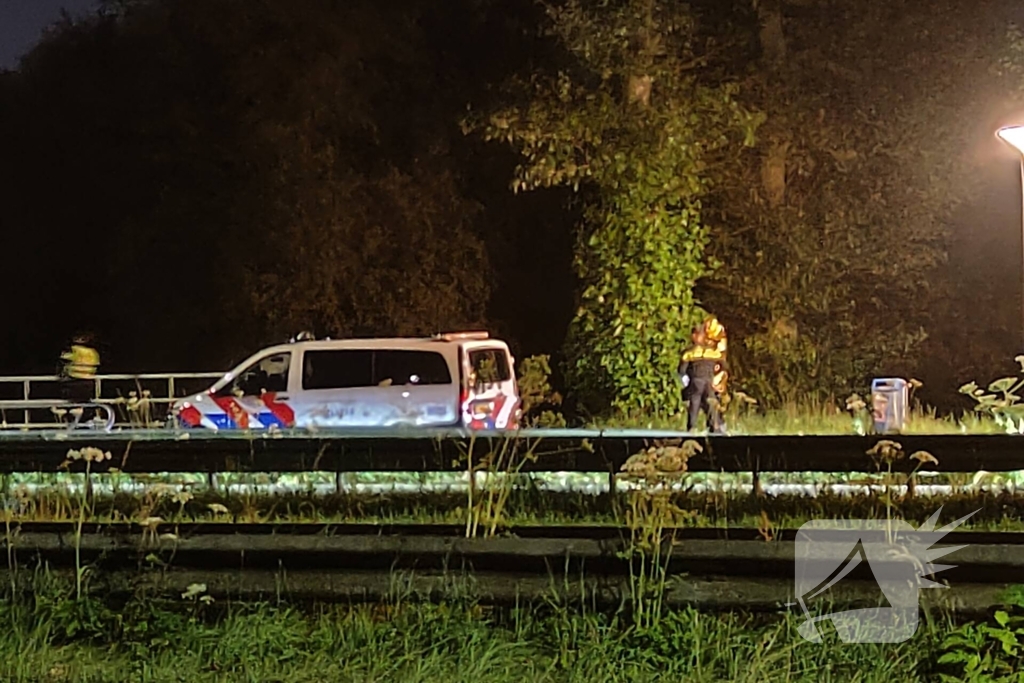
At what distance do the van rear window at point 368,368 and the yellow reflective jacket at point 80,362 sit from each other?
6.41 m

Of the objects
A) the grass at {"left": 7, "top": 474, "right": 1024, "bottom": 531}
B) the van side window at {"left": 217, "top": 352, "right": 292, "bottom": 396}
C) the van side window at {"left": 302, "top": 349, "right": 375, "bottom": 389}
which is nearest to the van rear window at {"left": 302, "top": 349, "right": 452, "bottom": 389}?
the van side window at {"left": 302, "top": 349, "right": 375, "bottom": 389}

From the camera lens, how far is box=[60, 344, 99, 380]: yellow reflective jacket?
2172cm

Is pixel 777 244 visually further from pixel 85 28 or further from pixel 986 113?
pixel 85 28

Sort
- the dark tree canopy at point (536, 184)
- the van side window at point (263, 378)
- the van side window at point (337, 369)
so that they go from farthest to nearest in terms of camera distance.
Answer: the dark tree canopy at point (536, 184)
the van side window at point (263, 378)
the van side window at point (337, 369)

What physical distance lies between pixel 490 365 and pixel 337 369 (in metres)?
1.89

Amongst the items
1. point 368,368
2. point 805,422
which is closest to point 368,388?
point 368,368

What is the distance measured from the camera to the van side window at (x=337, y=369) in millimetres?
16672

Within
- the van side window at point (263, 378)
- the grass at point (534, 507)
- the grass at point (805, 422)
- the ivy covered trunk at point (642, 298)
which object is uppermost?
the ivy covered trunk at point (642, 298)

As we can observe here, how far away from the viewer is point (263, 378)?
16.9 meters

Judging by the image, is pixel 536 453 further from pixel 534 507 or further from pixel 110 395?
pixel 110 395

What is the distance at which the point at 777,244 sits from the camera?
22.8m

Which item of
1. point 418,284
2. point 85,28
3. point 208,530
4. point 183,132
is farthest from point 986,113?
point 85,28

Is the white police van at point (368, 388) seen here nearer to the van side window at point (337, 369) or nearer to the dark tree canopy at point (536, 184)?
the van side window at point (337, 369)

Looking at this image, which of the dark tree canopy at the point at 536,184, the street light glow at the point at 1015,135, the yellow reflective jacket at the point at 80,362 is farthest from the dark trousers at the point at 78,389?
the street light glow at the point at 1015,135
